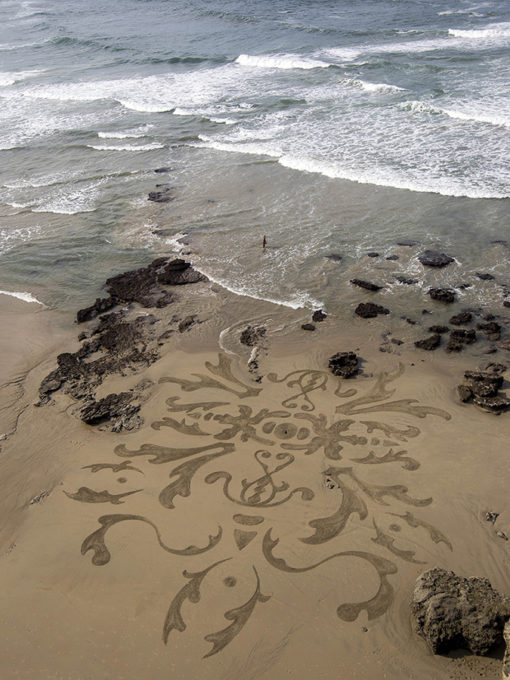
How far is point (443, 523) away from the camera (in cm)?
681

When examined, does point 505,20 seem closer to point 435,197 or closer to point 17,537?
point 435,197

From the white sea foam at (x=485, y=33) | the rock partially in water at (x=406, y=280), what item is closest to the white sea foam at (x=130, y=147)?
the rock partially in water at (x=406, y=280)

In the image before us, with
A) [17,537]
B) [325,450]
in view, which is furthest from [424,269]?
[17,537]

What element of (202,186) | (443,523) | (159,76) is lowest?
(443,523)

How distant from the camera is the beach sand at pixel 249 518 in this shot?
573cm

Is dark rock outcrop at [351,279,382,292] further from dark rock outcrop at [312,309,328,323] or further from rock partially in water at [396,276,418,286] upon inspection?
dark rock outcrop at [312,309,328,323]

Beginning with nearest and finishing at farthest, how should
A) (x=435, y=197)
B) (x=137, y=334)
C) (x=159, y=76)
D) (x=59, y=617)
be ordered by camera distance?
(x=59, y=617) < (x=137, y=334) < (x=435, y=197) < (x=159, y=76)

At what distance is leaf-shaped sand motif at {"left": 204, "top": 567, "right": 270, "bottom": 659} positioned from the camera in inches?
226

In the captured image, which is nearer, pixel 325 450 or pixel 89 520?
pixel 89 520

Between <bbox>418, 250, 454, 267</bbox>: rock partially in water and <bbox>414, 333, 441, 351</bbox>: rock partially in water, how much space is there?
2.94 metres

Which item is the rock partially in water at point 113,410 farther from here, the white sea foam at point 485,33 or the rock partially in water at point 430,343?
the white sea foam at point 485,33

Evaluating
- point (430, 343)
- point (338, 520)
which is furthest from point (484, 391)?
point (338, 520)

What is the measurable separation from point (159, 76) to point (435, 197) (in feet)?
74.4

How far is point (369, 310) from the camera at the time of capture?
11.4m
